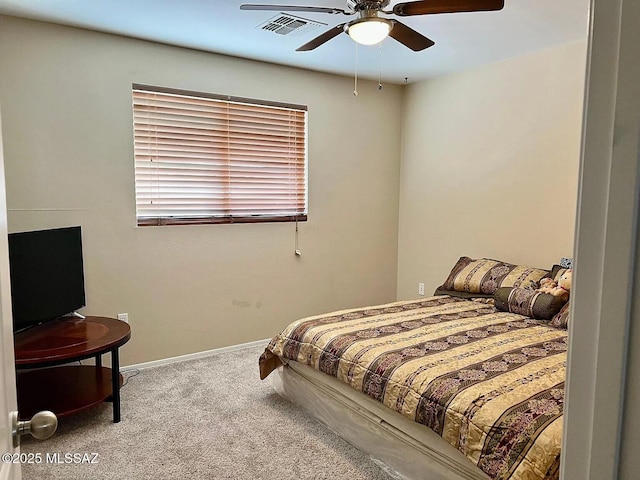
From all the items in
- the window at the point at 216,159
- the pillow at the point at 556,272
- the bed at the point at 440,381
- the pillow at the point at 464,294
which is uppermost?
the window at the point at 216,159

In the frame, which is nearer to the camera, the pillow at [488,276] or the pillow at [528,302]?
the pillow at [528,302]

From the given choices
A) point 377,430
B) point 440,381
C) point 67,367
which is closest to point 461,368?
point 440,381

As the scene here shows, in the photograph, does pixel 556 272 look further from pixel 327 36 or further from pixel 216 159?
pixel 216 159

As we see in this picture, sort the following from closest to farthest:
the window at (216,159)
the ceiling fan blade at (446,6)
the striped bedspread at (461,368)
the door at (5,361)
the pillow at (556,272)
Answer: the door at (5,361), the striped bedspread at (461,368), the ceiling fan blade at (446,6), the pillow at (556,272), the window at (216,159)

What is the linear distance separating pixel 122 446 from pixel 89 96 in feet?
7.78

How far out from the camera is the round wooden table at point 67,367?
2.50m

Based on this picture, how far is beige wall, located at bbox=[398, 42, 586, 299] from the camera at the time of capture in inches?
143

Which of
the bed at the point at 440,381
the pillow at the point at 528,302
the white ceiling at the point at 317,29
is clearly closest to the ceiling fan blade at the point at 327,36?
the white ceiling at the point at 317,29

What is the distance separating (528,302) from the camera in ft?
10.7

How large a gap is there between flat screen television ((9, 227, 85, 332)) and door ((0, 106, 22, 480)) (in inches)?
75.9

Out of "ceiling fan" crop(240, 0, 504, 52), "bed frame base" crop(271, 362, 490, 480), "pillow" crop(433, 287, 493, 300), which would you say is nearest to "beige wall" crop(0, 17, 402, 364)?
"pillow" crop(433, 287, 493, 300)

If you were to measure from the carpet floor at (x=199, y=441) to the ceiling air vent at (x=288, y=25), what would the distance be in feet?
8.33

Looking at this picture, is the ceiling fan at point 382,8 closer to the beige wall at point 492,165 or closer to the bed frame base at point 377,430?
the beige wall at point 492,165

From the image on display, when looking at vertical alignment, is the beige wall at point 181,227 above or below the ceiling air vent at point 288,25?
below
